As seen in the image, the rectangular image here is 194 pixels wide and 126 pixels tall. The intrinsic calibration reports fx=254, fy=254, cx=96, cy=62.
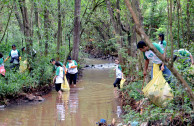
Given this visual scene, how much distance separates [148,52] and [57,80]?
16.7 ft

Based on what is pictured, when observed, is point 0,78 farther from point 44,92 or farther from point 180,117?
point 180,117

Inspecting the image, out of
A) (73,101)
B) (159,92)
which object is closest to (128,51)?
(73,101)

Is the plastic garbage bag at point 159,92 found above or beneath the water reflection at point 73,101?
above

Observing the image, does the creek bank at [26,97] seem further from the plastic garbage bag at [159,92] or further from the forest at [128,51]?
the plastic garbage bag at [159,92]

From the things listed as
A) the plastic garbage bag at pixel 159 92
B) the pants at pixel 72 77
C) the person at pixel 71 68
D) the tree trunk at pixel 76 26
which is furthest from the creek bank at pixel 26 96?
the plastic garbage bag at pixel 159 92

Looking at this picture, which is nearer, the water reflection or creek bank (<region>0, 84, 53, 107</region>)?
the water reflection

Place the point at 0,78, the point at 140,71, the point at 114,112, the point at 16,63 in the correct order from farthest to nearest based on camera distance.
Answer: the point at 16,63 → the point at 0,78 → the point at 140,71 → the point at 114,112

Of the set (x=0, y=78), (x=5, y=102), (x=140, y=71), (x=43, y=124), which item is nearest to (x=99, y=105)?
(x=140, y=71)

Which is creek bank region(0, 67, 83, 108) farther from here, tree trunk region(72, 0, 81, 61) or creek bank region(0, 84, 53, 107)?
tree trunk region(72, 0, 81, 61)

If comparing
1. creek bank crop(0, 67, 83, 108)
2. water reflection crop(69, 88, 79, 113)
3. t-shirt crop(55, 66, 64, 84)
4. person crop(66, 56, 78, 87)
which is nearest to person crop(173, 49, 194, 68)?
water reflection crop(69, 88, 79, 113)

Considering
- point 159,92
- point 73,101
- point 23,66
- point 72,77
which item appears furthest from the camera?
point 72,77

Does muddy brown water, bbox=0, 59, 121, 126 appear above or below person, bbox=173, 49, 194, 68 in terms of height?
below

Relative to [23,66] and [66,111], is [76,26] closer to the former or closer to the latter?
[23,66]

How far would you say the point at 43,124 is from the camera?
6.82 meters
